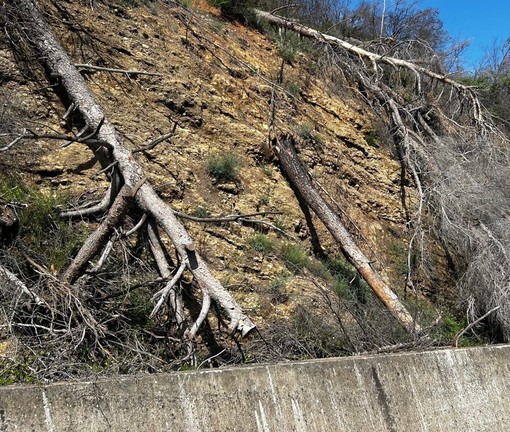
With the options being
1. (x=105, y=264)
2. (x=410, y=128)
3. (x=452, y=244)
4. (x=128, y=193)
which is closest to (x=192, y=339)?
(x=105, y=264)

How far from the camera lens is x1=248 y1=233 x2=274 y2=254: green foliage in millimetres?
8125

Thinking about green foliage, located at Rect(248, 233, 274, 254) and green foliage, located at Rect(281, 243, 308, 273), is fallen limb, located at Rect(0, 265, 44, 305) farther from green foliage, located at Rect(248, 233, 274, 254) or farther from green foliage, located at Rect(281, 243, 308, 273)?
green foliage, located at Rect(281, 243, 308, 273)

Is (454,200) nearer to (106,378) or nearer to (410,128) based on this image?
(410,128)

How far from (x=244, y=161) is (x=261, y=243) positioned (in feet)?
5.51

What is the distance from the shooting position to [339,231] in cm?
891

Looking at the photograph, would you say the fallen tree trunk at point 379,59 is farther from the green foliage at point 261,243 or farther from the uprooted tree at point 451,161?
the green foliage at point 261,243

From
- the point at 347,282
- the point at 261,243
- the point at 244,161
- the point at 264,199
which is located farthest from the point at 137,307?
the point at 244,161

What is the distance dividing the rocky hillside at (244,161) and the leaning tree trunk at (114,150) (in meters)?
0.27

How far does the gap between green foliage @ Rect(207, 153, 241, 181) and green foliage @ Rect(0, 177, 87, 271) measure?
7.84 ft

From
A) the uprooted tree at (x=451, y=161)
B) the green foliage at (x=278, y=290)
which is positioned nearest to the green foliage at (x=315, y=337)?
the green foliage at (x=278, y=290)

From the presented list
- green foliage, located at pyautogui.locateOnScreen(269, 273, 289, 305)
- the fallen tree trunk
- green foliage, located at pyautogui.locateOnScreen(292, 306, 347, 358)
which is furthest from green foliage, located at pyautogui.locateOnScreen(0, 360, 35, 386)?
the fallen tree trunk

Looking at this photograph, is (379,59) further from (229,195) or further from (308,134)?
(229,195)

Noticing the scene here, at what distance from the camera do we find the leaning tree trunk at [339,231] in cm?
806

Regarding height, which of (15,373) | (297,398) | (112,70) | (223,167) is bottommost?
(15,373)
